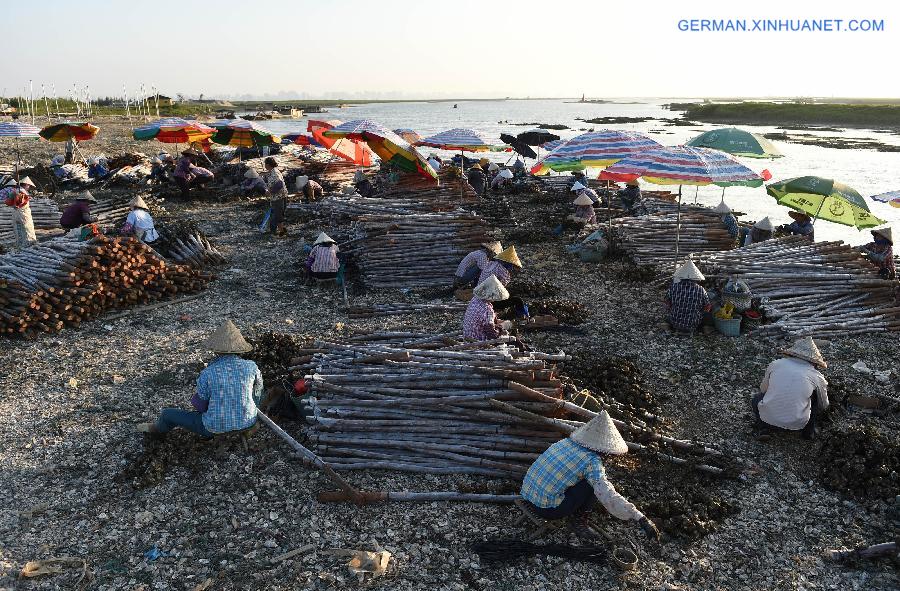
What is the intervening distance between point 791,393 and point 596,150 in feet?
34.8

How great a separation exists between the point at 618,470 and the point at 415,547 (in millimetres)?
2840

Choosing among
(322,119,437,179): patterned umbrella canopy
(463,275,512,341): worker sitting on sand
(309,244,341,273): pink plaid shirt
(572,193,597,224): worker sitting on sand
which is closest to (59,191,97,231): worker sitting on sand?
(322,119,437,179): patterned umbrella canopy

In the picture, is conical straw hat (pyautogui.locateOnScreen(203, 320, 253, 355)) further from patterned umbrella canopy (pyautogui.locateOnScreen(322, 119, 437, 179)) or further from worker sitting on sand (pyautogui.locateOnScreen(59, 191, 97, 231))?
worker sitting on sand (pyautogui.locateOnScreen(59, 191, 97, 231))

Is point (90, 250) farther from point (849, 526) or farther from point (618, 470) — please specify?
point (849, 526)

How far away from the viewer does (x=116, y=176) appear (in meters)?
26.0

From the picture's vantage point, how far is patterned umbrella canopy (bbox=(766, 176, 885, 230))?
13305 millimetres

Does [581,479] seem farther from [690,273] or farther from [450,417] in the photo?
[690,273]

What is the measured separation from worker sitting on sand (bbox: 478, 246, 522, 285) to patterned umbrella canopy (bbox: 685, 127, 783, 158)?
22.3 ft

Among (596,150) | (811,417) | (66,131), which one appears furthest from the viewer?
(66,131)

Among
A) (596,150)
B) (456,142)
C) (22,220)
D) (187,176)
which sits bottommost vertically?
(22,220)

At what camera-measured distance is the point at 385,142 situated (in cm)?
1609

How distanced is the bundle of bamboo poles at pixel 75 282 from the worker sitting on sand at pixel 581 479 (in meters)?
10.0

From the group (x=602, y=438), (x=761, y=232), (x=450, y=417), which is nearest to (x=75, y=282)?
(x=450, y=417)

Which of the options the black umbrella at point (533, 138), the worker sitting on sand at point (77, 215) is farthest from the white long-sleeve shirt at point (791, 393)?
the black umbrella at point (533, 138)
